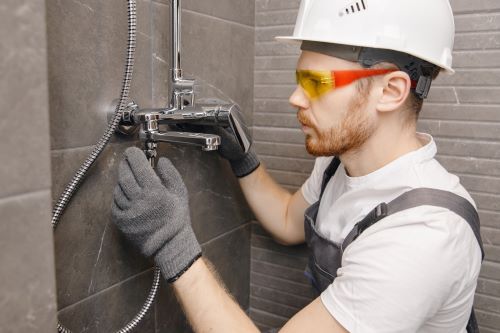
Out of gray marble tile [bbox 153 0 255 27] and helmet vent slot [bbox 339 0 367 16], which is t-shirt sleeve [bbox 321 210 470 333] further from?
gray marble tile [bbox 153 0 255 27]

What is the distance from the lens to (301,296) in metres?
1.39

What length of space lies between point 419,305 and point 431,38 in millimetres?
506

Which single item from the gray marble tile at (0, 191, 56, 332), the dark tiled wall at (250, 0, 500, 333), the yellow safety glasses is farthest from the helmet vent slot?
the gray marble tile at (0, 191, 56, 332)

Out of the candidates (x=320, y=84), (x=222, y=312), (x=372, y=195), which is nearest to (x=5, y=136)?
(x=222, y=312)

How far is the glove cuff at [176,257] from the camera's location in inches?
32.4

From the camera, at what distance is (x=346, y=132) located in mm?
945

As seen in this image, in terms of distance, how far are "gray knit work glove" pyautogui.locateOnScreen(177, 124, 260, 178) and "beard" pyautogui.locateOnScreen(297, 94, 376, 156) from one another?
193 mm

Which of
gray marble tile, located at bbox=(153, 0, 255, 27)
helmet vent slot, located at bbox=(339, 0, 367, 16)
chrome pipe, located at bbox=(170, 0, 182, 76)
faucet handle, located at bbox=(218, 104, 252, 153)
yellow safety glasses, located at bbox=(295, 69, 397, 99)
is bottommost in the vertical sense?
faucet handle, located at bbox=(218, 104, 252, 153)

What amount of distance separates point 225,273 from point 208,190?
29cm

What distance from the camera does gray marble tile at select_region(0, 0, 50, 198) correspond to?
48 cm

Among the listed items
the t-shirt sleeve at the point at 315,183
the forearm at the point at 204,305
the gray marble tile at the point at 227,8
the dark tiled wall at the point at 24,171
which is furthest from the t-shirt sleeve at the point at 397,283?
the gray marble tile at the point at 227,8

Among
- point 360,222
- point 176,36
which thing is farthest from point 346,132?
point 176,36

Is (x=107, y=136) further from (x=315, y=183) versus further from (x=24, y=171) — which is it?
(x=315, y=183)

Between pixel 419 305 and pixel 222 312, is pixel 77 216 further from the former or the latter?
pixel 419 305
